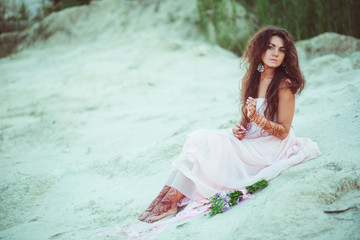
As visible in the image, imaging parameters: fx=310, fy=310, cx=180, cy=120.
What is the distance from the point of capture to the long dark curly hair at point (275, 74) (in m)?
2.15

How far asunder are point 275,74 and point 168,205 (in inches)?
47.6

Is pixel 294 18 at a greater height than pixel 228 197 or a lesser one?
greater

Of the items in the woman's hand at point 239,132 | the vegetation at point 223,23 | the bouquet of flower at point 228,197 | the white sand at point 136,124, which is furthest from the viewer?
the vegetation at point 223,23

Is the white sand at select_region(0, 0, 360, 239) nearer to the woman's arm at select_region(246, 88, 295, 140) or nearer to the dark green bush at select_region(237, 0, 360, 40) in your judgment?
the woman's arm at select_region(246, 88, 295, 140)

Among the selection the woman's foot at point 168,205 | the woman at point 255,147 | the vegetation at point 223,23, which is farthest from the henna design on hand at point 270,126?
the vegetation at point 223,23

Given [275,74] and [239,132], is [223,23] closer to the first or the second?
[275,74]

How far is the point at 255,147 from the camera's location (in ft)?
7.00

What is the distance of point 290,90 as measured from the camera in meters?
2.14

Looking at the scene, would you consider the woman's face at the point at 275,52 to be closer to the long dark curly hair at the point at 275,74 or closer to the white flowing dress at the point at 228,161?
the long dark curly hair at the point at 275,74

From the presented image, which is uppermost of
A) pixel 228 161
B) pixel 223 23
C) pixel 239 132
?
pixel 223 23

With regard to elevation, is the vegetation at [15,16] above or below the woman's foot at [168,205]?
above

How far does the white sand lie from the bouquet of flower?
2.2 inches

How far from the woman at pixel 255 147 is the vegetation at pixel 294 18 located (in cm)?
258

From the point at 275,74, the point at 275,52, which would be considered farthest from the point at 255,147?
the point at 275,52
